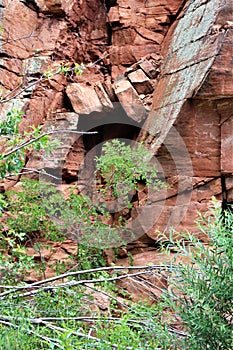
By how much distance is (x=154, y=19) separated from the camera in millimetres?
6922

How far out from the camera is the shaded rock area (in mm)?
5316

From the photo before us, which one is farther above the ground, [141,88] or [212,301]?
[141,88]

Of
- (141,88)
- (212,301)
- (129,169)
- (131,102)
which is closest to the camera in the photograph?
(212,301)

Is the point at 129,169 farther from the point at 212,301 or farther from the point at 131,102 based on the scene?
the point at 212,301

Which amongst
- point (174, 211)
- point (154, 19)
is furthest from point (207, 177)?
point (154, 19)

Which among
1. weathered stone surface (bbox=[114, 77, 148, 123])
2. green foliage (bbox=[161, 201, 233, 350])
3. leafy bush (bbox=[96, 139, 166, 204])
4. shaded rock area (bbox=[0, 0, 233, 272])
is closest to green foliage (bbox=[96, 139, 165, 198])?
leafy bush (bbox=[96, 139, 166, 204])

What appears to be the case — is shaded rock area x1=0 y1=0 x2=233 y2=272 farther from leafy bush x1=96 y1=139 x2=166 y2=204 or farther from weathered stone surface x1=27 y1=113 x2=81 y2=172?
leafy bush x1=96 y1=139 x2=166 y2=204

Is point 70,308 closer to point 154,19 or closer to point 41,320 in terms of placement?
point 41,320

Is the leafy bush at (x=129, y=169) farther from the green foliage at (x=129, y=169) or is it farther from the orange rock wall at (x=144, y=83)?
the orange rock wall at (x=144, y=83)

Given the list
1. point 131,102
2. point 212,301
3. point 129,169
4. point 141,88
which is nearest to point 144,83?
point 141,88

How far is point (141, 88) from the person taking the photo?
6.58 m

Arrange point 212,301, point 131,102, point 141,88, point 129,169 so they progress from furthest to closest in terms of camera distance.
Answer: point 141,88
point 131,102
point 129,169
point 212,301

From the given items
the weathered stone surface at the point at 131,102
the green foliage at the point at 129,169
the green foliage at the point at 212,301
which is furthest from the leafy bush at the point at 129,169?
the green foliage at the point at 212,301

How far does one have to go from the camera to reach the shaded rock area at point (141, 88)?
5.32 m
